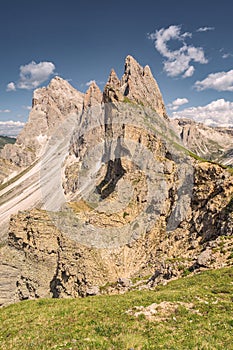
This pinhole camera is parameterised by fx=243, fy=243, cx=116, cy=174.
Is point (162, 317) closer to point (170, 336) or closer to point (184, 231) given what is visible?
point (170, 336)

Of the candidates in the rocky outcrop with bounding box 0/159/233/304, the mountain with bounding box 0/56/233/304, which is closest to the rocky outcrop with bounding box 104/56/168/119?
the mountain with bounding box 0/56/233/304

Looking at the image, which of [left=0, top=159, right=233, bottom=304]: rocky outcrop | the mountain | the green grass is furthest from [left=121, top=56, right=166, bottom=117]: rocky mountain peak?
the green grass

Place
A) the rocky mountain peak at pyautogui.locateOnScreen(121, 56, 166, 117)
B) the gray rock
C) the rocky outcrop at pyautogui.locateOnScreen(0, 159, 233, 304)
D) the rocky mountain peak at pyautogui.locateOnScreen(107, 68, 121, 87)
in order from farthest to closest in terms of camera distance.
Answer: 1. the rocky mountain peak at pyautogui.locateOnScreen(107, 68, 121, 87)
2. the rocky mountain peak at pyautogui.locateOnScreen(121, 56, 166, 117)
3. the rocky outcrop at pyautogui.locateOnScreen(0, 159, 233, 304)
4. the gray rock

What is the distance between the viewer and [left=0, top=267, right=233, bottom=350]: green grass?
44.8 feet

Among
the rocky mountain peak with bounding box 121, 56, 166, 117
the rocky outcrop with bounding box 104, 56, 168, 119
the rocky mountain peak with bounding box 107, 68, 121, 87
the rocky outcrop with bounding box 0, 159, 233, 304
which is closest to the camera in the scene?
the rocky outcrop with bounding box 0, 159, 233, 304

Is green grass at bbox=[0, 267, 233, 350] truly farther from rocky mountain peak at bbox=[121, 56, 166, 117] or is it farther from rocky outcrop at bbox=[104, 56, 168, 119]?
rocky mountain peak at bbox=[121, 56, 166, 117]

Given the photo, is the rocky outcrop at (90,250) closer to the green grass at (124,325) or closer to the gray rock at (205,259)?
the gray rock at (205,259)

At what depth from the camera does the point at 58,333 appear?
50.6 feet

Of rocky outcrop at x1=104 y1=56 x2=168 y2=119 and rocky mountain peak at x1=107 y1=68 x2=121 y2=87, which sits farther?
rocky mountain peak at x1=107 y1=68 x2=121 y2=87

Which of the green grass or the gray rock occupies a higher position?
the gray rock

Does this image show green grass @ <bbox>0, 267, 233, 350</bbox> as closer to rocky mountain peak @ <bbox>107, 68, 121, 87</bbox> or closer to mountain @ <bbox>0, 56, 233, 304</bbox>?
mountain @ <bbox>0, 56, 233, 304</bbox>

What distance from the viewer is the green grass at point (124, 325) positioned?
13648mm

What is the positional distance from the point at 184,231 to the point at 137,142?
27.4 meters

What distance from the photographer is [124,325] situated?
1570 cm
